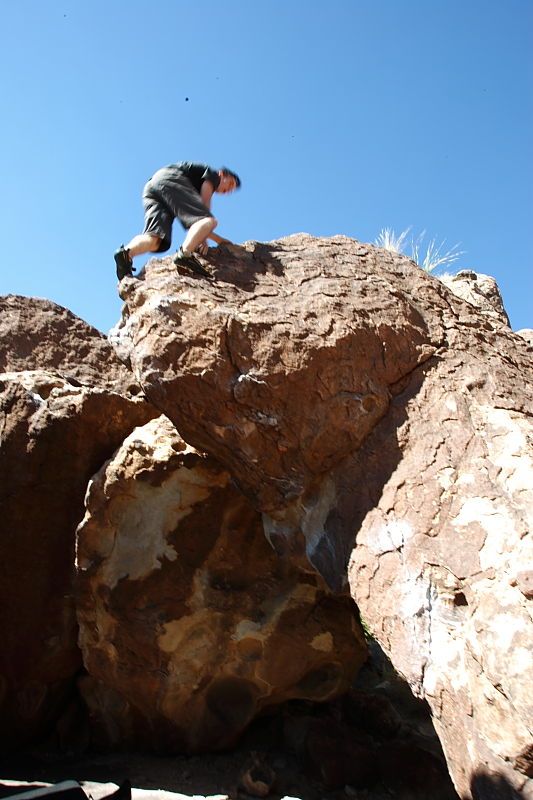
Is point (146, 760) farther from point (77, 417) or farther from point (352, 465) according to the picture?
point (352, 465)

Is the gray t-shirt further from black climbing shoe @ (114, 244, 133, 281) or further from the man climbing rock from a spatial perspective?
black climbing shoe @ (114, 244, 133, 281)

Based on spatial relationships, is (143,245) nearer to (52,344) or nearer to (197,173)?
(197,173)

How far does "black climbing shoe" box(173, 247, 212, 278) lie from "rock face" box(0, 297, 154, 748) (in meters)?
1.28

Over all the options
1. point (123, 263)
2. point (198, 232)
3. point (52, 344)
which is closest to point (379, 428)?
point (198, 232)

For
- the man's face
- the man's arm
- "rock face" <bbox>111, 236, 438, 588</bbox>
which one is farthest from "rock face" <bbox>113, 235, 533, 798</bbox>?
the man's face

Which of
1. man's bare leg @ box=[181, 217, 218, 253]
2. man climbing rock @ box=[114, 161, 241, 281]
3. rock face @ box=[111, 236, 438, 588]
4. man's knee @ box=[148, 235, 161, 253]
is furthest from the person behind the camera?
man's knee @ box=[148, 235, 161, 253]

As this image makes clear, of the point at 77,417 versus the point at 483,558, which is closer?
the point at 483,558

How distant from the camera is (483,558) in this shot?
282cm

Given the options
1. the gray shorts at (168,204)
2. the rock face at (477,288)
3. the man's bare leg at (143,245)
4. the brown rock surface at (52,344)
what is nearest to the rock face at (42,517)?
the brown rock surface at (52,344)

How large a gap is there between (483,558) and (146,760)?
3.32 m

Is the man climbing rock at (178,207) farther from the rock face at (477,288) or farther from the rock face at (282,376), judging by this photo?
the rock face at (477,288)

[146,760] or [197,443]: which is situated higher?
[197,443]

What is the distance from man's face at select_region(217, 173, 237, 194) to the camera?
16.3 feet

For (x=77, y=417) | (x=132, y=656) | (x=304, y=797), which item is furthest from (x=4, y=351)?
(x=304, y=797)
